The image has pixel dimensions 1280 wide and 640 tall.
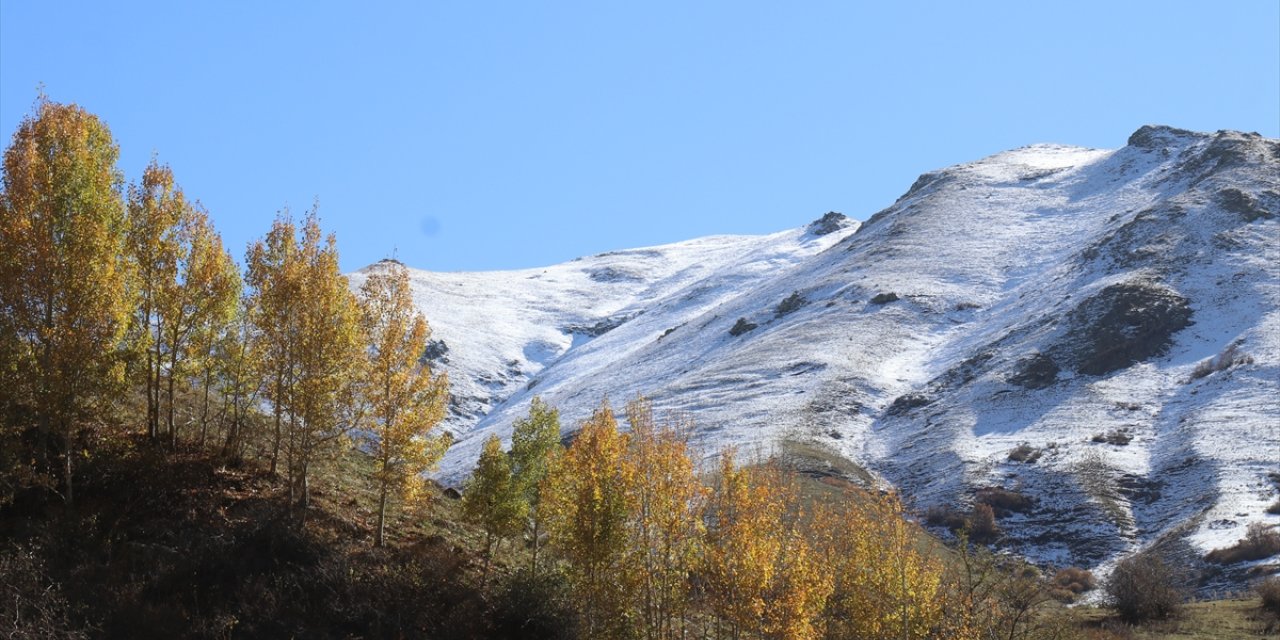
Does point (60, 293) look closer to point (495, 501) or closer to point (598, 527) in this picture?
point (495, 501)

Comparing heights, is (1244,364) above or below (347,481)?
above

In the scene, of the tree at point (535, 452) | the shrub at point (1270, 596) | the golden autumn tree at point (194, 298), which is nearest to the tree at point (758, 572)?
the tree at point (535, 452)

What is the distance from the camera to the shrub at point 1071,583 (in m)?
64.3

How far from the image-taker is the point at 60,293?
3684cm

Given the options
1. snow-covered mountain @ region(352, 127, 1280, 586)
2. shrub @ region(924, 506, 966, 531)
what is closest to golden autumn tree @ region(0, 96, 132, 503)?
shrub @ region(924, 506, 966, 531)

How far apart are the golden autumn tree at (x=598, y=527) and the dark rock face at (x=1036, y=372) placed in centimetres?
7814

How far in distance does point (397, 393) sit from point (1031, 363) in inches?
3412

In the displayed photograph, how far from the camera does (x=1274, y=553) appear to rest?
63.8 metres

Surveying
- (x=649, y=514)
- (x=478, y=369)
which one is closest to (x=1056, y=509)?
(x=649, y=514)

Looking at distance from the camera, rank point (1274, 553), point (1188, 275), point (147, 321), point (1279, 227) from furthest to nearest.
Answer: point (1279, 227)
point (1188, 275)
point (1274, 553)
point (147, 321)

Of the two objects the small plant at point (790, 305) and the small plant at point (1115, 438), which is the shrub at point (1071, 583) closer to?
the small plant at point (1115, 438)

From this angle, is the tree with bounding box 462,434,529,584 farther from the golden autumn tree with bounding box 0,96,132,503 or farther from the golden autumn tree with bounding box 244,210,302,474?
the golden autumn tree with bounding box 0,96,132,503

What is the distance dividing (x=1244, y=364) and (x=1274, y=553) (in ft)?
130

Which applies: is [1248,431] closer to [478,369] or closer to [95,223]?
[95,223]
